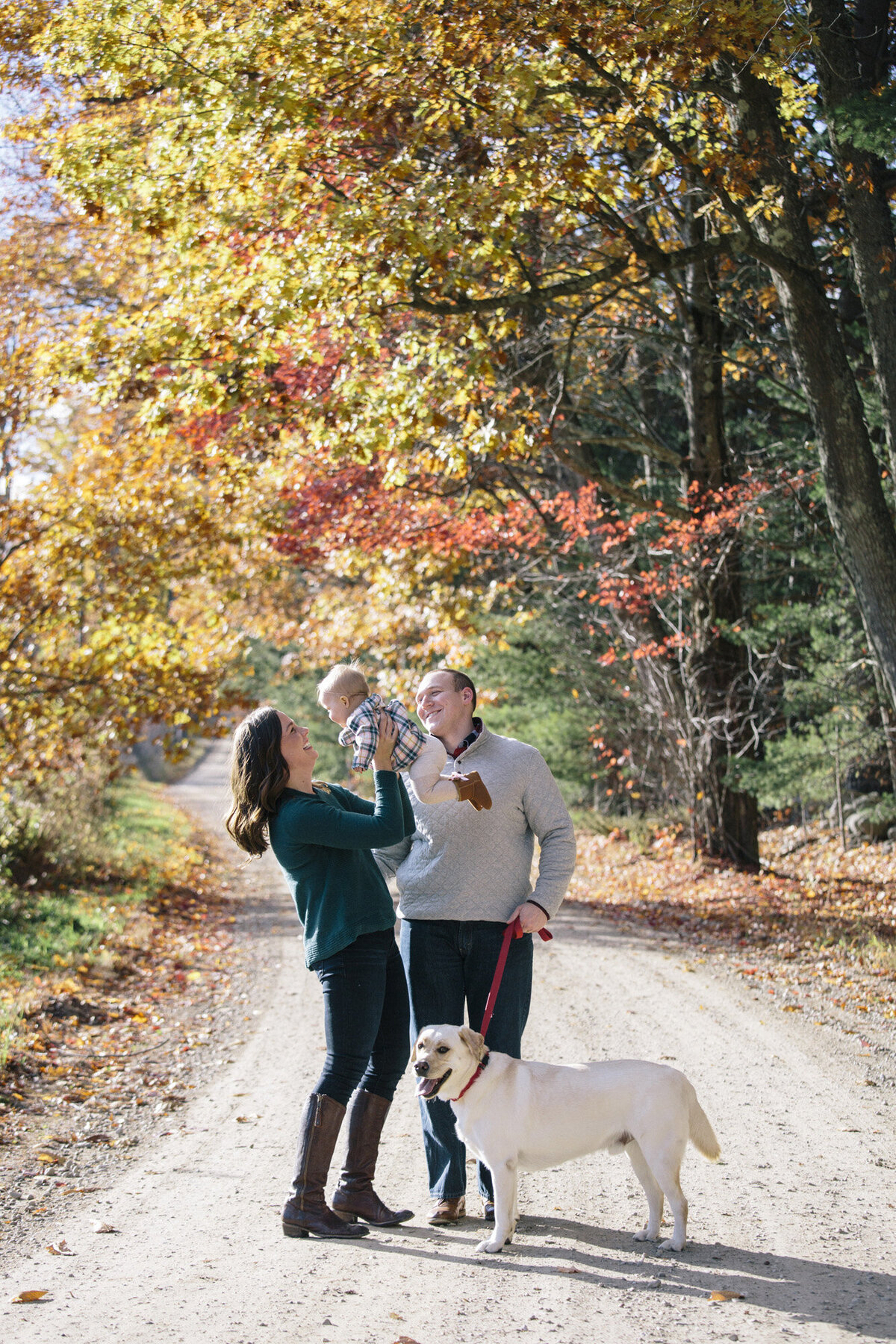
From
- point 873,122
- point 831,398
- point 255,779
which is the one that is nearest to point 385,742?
point 255,779

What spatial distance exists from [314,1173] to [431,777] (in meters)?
1.54

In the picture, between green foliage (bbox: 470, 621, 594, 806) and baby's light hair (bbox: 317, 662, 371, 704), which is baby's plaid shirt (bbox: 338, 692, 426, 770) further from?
green foliage (bbox: 470, 621, 594, 806)

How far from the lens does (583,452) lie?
47.2 feet

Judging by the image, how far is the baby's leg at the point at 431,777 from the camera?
162 inches

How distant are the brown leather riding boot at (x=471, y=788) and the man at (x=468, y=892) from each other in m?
0.19

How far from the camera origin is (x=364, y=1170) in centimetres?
440

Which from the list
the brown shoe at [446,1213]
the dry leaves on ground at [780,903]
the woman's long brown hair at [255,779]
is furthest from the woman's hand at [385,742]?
the dry leaves on ground at [780,903]

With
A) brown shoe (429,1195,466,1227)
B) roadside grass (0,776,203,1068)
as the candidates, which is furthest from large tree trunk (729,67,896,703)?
roadside grass (0,776,203,1068)

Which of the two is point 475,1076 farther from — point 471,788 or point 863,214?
point 863,214

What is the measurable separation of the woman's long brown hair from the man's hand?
39.2 inches

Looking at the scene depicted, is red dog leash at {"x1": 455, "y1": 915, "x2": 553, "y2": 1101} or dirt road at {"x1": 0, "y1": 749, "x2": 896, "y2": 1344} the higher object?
red dog leash at {"x1": 455, "y1": 915, "x2": 553, "y2": 1101}

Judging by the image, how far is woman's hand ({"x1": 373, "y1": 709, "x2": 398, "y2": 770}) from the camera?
4.04 meters

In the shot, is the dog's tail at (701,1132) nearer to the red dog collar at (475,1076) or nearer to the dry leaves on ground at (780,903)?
the red dog collar at (475,1076)

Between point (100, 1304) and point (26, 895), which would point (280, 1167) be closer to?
point (100, 1304)
